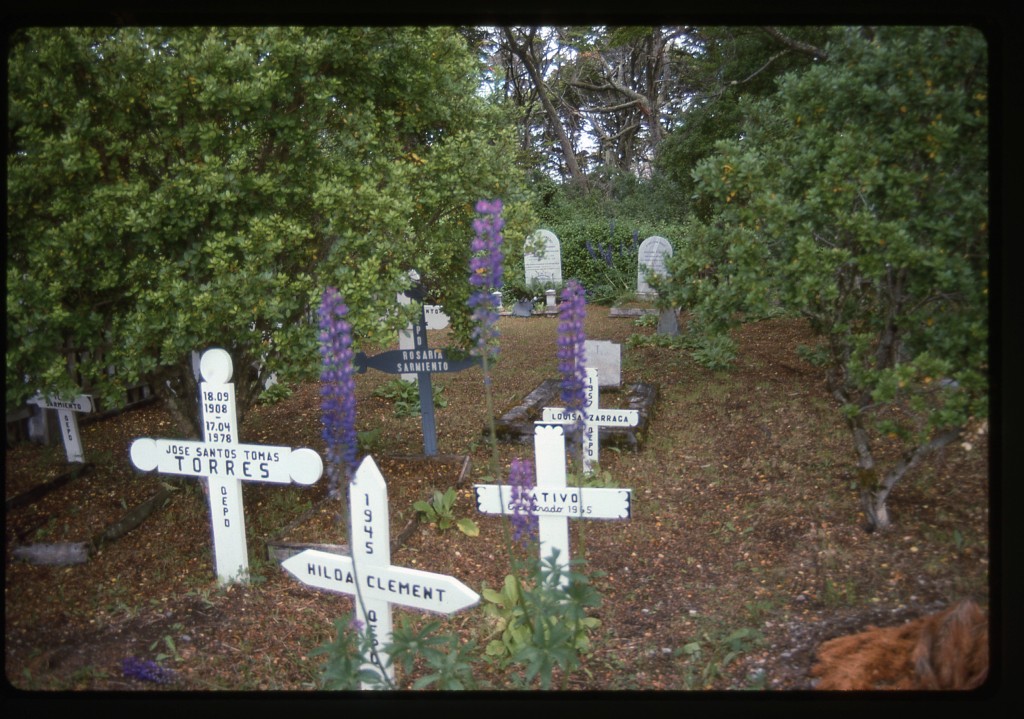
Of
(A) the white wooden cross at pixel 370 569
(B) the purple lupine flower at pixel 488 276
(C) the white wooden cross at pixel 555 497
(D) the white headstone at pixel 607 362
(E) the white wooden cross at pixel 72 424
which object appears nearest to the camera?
(B) the purple lupine flower at pixel 488 276

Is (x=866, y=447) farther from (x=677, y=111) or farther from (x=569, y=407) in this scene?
(x=677, y=111)

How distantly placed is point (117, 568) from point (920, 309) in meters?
2.77

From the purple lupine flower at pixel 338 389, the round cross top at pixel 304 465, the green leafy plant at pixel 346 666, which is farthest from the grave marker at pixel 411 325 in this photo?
the green leafy plant at pixel 346 666

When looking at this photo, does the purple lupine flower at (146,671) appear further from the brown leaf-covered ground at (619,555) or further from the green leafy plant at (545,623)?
the green leafy plant at (545,623)

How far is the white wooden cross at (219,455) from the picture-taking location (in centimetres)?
245

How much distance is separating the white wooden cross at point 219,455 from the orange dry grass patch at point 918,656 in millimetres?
1702

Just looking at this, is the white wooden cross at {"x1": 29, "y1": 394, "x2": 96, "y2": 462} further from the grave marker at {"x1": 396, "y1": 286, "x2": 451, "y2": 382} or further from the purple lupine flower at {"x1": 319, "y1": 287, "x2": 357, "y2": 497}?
the purple lupine flower at {"x1": 319, "y1": 287, "x2": 357, "y2": 497}

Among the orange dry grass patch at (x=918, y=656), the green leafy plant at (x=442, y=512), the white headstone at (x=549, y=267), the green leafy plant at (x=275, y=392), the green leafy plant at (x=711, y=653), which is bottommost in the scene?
the green leafy plant at (x=711, y=653)

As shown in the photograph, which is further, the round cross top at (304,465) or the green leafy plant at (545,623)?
the round cross top at (304,465)

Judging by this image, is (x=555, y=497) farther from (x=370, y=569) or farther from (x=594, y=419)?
(x=594, y=419)

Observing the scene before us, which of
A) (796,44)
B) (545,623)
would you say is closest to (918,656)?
(545,623)

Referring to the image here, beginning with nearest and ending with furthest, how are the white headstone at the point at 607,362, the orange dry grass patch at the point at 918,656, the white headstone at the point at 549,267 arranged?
the orange dry grass patch at the point at 918,656, the white headstone at the point at 607,362, the white headstone at the point at 549,267

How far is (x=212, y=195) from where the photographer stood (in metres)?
2.54
